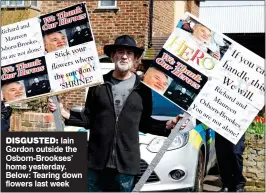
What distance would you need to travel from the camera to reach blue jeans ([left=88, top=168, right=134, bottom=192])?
138 inches

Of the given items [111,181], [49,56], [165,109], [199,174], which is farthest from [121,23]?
[111,181]

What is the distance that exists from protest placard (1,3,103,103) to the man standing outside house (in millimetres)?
150

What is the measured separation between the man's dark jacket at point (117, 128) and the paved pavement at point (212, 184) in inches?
119

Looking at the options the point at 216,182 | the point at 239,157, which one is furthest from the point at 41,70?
the point at 216,182

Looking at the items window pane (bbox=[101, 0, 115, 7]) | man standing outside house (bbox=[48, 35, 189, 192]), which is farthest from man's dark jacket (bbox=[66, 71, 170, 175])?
window pane (bbox=[101, 0, 115, 7])

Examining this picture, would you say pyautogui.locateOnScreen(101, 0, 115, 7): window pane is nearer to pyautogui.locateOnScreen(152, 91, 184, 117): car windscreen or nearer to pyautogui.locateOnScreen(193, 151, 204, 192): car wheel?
pyautogui.locateOnScreen(152, 91, 184, 117): car windscreen

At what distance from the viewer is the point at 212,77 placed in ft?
11.3

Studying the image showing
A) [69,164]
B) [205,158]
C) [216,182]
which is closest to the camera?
[69,164]

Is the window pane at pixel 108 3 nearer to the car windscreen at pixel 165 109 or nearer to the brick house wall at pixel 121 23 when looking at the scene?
the brick house wall at pixel 121 23

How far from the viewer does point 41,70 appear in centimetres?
363

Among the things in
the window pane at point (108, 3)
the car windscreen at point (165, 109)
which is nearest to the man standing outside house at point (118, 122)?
the car windscreen at point (165, 109)

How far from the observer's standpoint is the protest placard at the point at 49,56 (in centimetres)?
355

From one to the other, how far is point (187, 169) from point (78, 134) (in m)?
1.65

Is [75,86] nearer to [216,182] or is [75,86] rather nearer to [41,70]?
[41,70]
